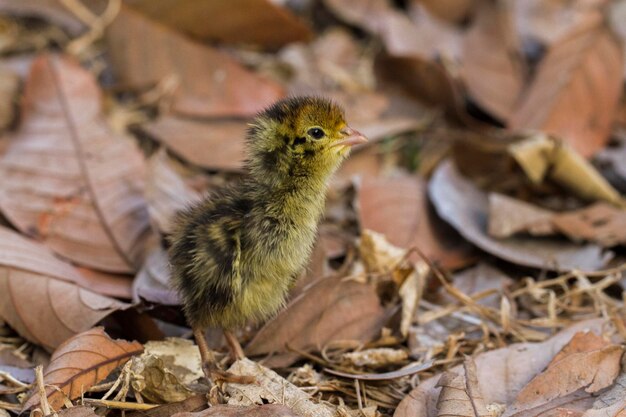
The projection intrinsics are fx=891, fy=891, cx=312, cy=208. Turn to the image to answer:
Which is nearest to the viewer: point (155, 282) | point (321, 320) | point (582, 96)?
point (321, 320)

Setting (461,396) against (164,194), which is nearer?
(461,396)

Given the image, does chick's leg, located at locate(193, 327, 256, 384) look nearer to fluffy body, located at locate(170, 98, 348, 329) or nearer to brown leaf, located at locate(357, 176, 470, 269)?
fluffy body, located at locate(170, 98, 348, 329)

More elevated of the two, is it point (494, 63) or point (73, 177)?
point (494, 63)

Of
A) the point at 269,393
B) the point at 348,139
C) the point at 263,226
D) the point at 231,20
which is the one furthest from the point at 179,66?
the point at 269,393

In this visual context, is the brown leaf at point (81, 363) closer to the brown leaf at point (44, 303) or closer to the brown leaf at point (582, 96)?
the brown leaf at point (44, 303)

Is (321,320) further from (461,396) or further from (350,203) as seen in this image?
(350,203)
